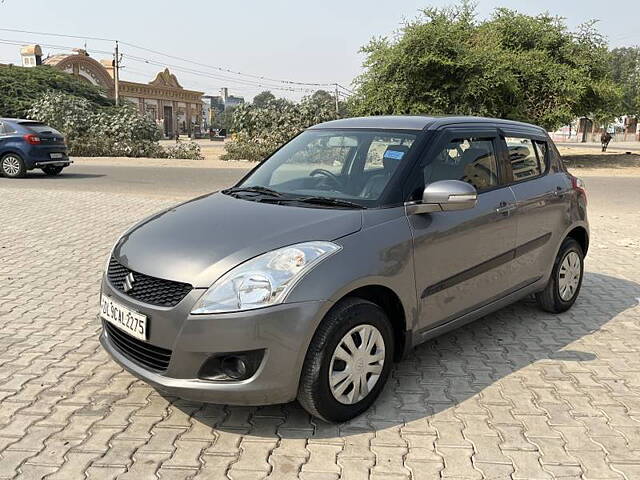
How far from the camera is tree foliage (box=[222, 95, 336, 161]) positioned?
26547 mm

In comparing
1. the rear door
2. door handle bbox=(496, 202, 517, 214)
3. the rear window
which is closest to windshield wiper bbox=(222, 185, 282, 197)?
door handle bbox=(496, 202, 517, 214)

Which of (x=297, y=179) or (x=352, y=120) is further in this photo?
(x=352, y=120)

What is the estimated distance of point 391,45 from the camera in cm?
2530

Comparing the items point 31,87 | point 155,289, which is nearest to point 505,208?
point 155,289

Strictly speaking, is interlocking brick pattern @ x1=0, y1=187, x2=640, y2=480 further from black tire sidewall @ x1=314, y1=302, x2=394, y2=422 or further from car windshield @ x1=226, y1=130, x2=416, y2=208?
car windshield @ x1=226, y1=130, x2=416, y2=208

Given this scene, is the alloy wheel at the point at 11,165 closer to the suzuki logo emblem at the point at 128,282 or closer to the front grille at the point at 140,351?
the front grille at the point at 140,351

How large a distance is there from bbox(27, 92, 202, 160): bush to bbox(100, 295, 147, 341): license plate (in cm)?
2476

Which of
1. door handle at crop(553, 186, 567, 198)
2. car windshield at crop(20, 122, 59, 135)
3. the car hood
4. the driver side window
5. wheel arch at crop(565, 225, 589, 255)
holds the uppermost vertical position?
car windshield at crop(20, 122, 59, 135)

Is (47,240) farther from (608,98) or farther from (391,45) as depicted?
(608,98)

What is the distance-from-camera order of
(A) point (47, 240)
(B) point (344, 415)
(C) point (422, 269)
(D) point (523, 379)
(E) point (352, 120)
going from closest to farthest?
(B) point (344, 415), (C) point (422, 269), (D) point (523, 379), (E) point (352, 120), (A) point (47, 240)

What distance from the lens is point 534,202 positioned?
4660mm

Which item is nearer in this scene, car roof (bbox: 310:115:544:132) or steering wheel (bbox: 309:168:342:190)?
steering wheel (bbox: 309:168:342:190)

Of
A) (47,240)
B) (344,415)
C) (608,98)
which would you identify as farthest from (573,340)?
(608,98)

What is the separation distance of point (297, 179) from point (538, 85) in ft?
77.6
